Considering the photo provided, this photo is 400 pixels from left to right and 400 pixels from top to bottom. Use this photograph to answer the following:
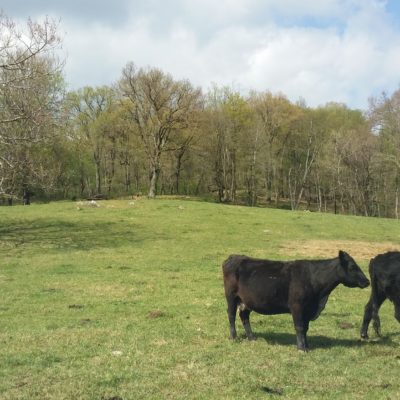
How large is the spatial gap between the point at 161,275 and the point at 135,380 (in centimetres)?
1216

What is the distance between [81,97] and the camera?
274 ft

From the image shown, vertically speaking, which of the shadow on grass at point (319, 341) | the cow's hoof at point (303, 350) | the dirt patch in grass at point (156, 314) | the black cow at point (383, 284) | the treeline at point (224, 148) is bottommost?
the dirt patch in grass at point (156, 314)

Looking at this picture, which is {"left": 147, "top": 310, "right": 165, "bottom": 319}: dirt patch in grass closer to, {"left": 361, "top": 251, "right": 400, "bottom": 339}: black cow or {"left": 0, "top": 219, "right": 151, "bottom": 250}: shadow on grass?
{"left": 361, "top": 251, "right": 400, "bottom": 339}: black cow

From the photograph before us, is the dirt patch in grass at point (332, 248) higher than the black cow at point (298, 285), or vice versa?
the black cow at point (298, 285)

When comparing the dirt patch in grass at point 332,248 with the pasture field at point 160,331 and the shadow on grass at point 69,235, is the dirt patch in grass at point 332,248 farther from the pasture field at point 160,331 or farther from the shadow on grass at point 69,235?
the shadow on grass at point 69,235

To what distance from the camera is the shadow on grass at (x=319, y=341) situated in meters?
10.5

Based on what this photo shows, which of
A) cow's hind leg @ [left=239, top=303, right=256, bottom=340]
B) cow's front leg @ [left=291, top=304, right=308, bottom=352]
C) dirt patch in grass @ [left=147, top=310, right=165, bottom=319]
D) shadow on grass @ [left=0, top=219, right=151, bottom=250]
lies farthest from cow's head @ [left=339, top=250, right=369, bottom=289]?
shadow on grass @ [left=0, top=219, right=151, bottom=250]

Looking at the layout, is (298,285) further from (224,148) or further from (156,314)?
(224,148)

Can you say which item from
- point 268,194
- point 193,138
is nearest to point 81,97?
point 193,138

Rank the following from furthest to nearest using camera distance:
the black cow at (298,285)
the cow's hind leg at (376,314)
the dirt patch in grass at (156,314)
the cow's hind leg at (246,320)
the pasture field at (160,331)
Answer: the dirt patch in grass at (156,314)
the cow's hind leg at (376,314)
the cow's hind leg at (246,320)
the black cow at (298,285)
the pasture field at (160,331)

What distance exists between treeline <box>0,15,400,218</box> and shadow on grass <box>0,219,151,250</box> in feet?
68.5

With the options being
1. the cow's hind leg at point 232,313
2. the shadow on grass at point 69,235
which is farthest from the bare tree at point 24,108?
the cow's hind leg at point 232,313

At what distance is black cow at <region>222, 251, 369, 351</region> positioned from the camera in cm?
995

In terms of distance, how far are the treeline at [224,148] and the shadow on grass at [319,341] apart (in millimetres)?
47121
